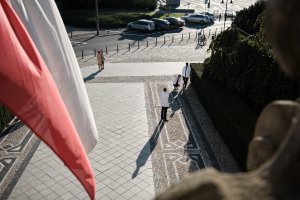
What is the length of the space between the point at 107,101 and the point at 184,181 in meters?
15.6

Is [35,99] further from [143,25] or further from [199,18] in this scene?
[199,18]

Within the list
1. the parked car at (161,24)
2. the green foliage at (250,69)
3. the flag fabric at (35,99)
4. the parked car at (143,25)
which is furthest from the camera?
the parked car at (161,24)

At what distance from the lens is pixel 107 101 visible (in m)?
17.6

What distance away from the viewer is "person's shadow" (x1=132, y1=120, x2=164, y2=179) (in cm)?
1186

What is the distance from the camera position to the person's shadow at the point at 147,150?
1186cm

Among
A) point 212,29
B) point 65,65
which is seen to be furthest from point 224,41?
point 212,29

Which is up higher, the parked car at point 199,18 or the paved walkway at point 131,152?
the paved walkway at point 131,152

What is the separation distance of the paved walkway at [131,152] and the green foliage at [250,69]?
1933 millimetres

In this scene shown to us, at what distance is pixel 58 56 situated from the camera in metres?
5.93

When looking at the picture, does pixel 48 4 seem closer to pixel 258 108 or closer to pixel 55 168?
pixel 55 168

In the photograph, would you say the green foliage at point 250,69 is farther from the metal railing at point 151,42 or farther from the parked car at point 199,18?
the parked car at point 199,18

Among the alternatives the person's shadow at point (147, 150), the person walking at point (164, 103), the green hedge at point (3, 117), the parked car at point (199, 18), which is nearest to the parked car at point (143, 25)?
the parked car at point (199, 18)

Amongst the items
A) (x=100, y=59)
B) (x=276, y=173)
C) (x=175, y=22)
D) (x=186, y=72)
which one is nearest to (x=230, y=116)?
(x=186, y=72)

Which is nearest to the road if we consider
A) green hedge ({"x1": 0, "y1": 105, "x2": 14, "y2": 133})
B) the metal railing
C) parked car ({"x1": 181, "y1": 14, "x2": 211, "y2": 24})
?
the metal railing
